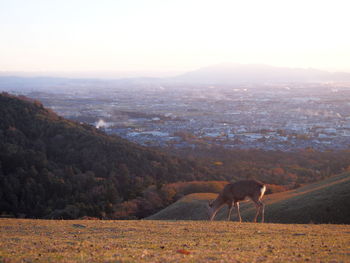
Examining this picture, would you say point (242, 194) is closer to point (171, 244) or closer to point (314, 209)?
point (314, 209)

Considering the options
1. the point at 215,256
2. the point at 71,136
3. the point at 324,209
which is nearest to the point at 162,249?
the point at 215,256

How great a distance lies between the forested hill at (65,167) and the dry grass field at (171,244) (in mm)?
17310

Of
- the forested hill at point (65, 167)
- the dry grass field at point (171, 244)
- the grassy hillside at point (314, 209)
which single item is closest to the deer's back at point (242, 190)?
the dry grass field at point (171, 244)

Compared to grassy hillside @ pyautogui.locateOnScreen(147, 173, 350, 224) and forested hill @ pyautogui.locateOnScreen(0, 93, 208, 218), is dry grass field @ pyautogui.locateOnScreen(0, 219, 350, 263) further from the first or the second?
forested hill @ pyautogui.locateOnScreen(0, 93, 208, 218)

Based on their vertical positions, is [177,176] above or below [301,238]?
below

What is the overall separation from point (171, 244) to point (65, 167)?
39903mm

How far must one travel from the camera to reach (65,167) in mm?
48094

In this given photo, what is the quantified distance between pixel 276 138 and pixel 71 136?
4031 centimetres

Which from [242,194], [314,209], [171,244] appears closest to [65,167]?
[314,209]

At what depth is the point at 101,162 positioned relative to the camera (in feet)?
171

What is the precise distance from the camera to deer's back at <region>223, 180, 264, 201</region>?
52.4 ft

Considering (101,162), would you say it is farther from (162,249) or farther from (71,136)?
(162,249)

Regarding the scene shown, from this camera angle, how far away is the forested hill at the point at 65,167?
37031 mm

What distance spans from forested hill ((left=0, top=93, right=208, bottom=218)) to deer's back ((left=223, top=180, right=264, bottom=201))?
16090 millimetres
